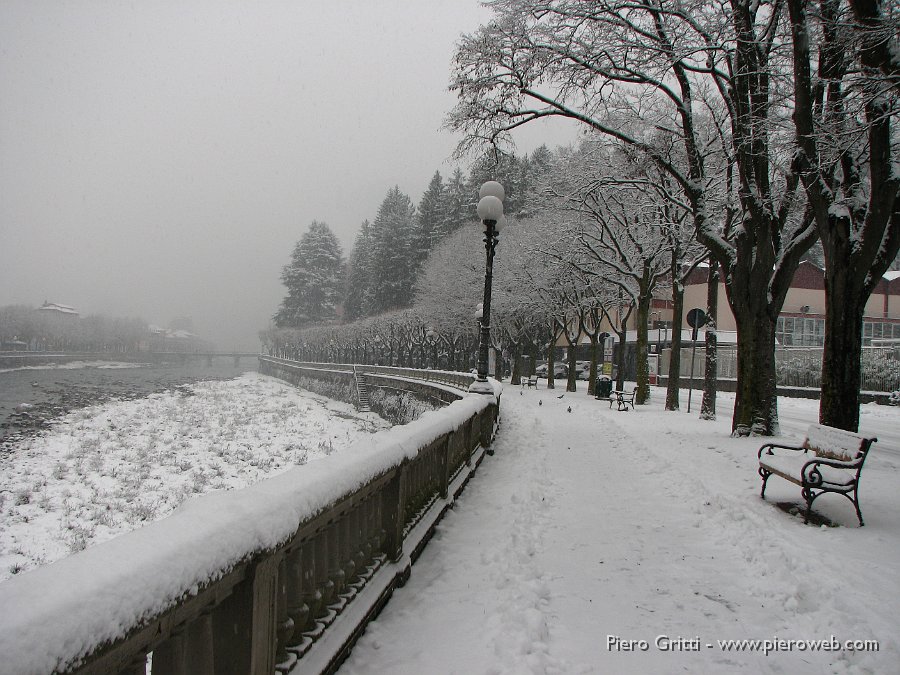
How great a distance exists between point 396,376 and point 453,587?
26700 mm

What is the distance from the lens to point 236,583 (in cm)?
209

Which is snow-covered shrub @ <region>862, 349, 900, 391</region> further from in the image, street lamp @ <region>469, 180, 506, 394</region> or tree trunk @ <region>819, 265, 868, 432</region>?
street lamp @ <region>469, 180, 506, 394</region>

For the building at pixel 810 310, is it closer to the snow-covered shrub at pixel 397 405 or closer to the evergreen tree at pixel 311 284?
the snow-covered shrub at pixel 397 405

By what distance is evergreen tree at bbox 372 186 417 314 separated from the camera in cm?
6875

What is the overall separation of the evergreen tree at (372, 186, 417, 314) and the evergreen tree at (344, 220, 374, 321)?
1944 millimetres

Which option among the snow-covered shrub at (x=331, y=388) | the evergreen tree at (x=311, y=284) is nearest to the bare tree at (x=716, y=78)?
the snow-covered shrub at (x=331, y=388)

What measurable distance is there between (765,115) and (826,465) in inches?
316

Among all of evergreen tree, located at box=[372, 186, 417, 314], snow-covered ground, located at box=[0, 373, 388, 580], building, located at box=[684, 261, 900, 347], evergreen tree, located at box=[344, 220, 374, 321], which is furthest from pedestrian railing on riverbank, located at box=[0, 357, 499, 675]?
evergreen tree, located at box=[344, 220, 374, 321]

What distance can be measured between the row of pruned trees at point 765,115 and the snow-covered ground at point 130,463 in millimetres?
11330

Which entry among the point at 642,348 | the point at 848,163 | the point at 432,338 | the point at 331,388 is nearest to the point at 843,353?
the point at 848,163

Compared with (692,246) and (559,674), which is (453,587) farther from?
(692,246)

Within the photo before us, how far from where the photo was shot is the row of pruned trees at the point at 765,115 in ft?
25.8

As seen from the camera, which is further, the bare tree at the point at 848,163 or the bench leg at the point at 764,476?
the bare tree at the point at 848,163

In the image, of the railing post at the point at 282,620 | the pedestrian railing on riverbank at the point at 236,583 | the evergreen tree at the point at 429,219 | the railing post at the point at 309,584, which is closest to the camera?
the pedestrian railing on riverbank at the point at 236,583
